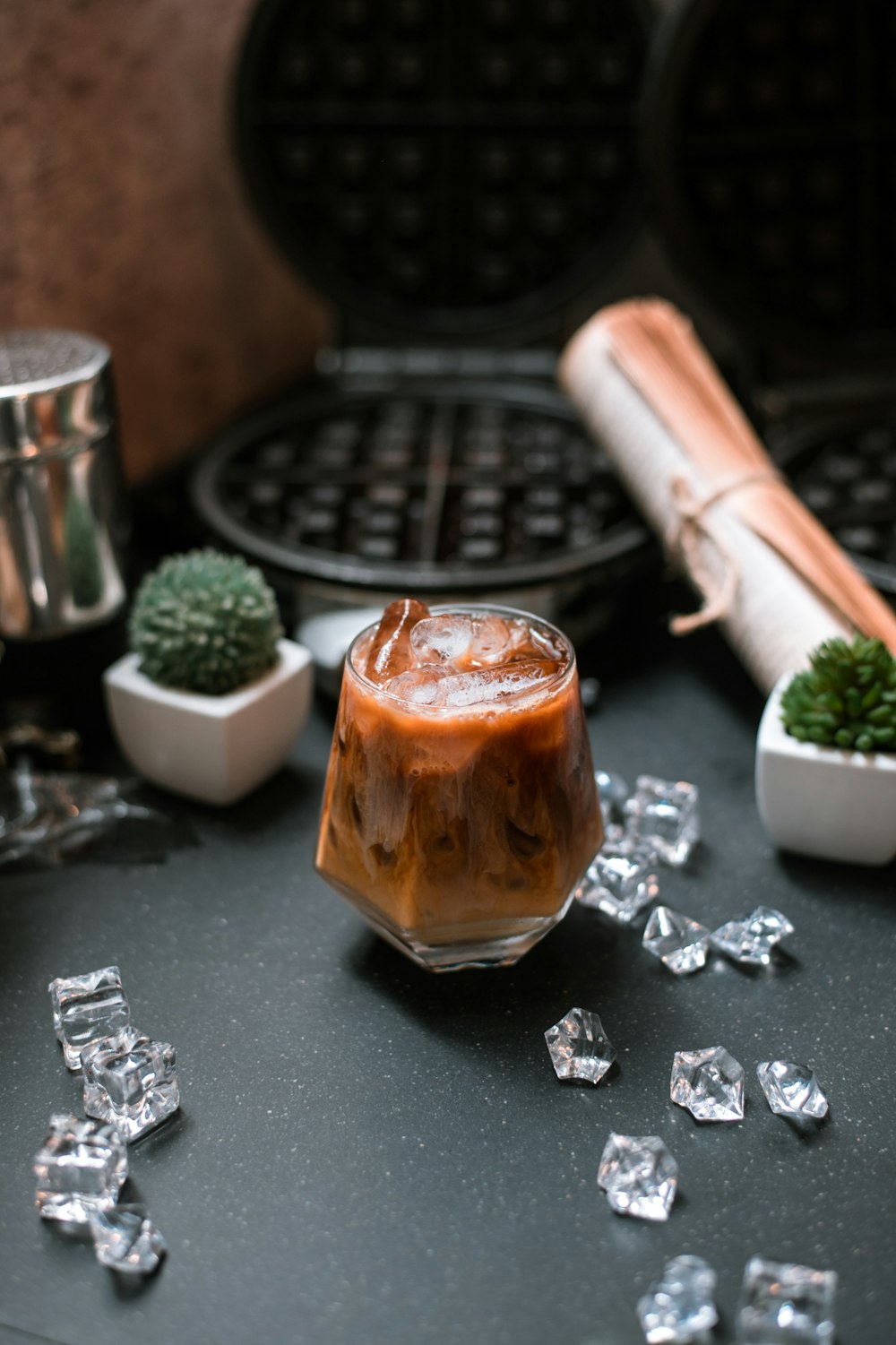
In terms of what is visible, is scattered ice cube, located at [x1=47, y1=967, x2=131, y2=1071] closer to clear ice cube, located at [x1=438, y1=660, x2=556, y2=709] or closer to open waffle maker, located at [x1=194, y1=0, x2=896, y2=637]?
clear ice cube, located at [x1=438, y1=660, x2=556, y2=709]

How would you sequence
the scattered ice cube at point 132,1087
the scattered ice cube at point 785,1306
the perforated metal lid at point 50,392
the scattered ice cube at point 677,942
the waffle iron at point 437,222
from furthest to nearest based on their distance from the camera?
the waffle iron at point 437,222, the perforated metal lid at point 50,392, the scattered ice cube at point 677,942, the scattered ice cube at point 132,1087, the scattered ice cube at point 785,1306

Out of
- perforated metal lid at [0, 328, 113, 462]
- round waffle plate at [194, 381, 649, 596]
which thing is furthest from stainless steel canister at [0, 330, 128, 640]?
round waffle plate at [194, 381, 649, 596]

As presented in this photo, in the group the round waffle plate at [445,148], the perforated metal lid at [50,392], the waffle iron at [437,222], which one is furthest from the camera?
the round waffle plate at [445,148]

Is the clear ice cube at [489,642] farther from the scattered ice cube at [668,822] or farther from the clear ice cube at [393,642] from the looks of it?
the scattered ice cube at [668,822]

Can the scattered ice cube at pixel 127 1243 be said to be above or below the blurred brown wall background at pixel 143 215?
below

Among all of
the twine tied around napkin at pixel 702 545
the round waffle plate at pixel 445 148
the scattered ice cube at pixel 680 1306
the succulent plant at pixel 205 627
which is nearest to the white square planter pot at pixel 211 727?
the succulent plant at pixel 205 627

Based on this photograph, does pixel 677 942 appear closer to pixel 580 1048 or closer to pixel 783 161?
pixel 580 1048
